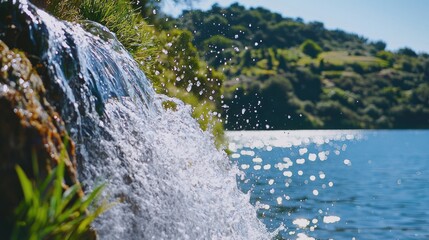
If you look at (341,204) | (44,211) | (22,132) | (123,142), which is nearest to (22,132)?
(22,132)

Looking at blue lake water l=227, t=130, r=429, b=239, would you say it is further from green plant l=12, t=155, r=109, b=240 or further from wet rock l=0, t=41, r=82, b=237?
green plant l=12, t=155, r=109, b=240

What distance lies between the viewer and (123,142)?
702 centimetres

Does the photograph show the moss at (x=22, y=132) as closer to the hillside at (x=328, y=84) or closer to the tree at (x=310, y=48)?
the hillside at (x=328, y=84)

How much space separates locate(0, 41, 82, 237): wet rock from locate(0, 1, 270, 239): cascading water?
610 mm

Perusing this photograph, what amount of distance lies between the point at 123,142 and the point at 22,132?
271 cm

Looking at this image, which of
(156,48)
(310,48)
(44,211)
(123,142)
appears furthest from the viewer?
(310,48)

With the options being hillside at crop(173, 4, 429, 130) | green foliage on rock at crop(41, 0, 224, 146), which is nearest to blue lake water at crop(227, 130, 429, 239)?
green foliage on rock at crop(41, 0, 224, 146)

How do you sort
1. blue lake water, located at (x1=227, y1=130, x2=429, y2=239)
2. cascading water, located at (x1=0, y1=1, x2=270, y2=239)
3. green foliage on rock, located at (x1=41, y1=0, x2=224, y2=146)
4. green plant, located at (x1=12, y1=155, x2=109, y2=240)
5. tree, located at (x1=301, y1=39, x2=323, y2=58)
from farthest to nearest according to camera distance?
tree, located at (x1=301, y1=39, x2=323, y2=58), blue lake water, located at (x1=227, y1=130, x2=429, y2=239), green foliage on rock, located at (x1=41, y1=0, x2=224, y2=146), cascading water, located at (x1=0, y1=1, x2=270, y2=239), green plant, located at (x1=12, y1=155, x2=109, y2=240)

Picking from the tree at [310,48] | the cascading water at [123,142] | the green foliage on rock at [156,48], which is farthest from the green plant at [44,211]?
the tree at [310,48]

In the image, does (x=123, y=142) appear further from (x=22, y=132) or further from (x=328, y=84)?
(x=328, y=84)

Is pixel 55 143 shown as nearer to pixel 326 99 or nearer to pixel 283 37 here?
pixel 326 99

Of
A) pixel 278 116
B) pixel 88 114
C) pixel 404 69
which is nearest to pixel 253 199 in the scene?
pixel 88 114

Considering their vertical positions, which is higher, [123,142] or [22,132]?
[123,142]

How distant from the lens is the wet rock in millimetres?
4223
